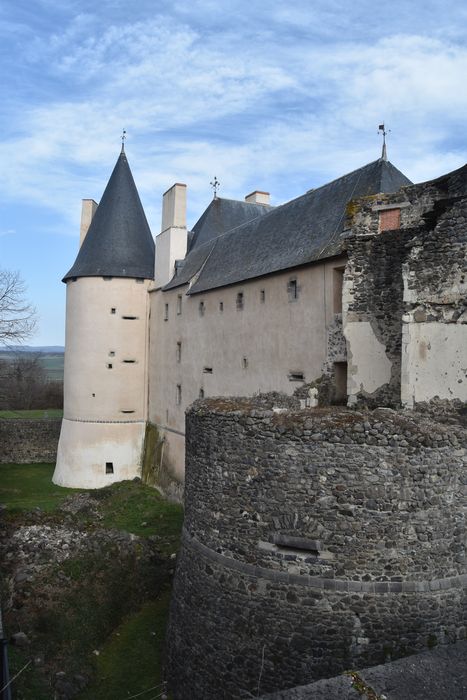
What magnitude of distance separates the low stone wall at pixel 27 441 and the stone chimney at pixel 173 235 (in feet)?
34.1

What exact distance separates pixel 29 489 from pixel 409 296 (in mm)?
18428

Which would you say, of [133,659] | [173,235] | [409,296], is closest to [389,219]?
[409,296]

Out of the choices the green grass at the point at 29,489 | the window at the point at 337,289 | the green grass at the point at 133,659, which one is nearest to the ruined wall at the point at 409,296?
the window at the point at 337,289

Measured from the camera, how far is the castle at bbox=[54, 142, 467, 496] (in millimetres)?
10023

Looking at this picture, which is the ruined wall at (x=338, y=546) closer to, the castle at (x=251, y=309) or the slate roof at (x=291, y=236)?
the castle at (x=251, y=309)

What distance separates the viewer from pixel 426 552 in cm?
761

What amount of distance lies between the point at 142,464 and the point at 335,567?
691 inches

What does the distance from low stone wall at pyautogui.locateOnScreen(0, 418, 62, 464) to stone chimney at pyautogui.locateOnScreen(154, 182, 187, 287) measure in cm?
1040

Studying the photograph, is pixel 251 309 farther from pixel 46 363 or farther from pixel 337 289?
pixel 46 363

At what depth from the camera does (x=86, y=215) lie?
28188mm

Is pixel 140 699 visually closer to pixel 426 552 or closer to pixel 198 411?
pixel 198 411

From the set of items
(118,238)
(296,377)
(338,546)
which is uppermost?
(118,238)

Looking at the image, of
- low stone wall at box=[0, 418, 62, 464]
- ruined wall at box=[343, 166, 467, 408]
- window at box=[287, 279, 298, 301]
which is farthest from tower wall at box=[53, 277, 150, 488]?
ruined wall at box=[343, 166, 467, 408]

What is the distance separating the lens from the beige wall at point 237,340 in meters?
14.0
